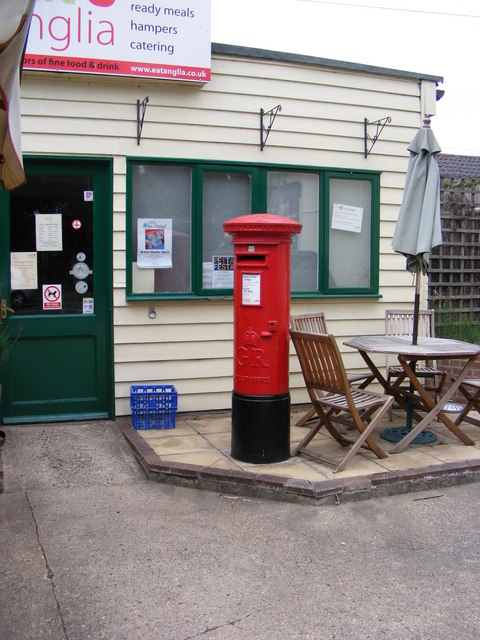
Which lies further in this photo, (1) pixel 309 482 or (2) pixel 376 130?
(2) pixel 376 130

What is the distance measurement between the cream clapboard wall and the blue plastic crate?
343 millimetres

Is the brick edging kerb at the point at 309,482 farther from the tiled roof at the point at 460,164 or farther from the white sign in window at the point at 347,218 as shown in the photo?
the tiled roof at the point at 460,164

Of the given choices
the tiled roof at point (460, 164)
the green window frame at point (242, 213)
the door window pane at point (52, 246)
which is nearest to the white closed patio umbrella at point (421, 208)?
the green window frame at point (242, 213)

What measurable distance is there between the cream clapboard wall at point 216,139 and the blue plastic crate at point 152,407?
34 cm

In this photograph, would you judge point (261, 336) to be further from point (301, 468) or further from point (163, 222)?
point (163, 222)

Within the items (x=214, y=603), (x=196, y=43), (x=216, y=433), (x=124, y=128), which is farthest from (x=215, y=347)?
(x=214, y=603)

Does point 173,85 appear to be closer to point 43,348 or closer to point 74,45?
point 74,45

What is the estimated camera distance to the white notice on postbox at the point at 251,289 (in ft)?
16.8

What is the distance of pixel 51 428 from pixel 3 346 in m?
0.99

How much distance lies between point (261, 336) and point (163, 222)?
207cm

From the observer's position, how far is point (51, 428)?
20.5ft

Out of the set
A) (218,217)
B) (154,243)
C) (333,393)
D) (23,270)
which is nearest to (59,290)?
(23,270)

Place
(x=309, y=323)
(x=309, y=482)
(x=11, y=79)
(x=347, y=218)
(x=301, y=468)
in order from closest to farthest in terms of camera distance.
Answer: (x=11, y=79) < (x=309, y=482) < (x=301, y=468) < (x=309, y=323) < (x=347, y=218)

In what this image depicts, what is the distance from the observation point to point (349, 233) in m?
7.40
